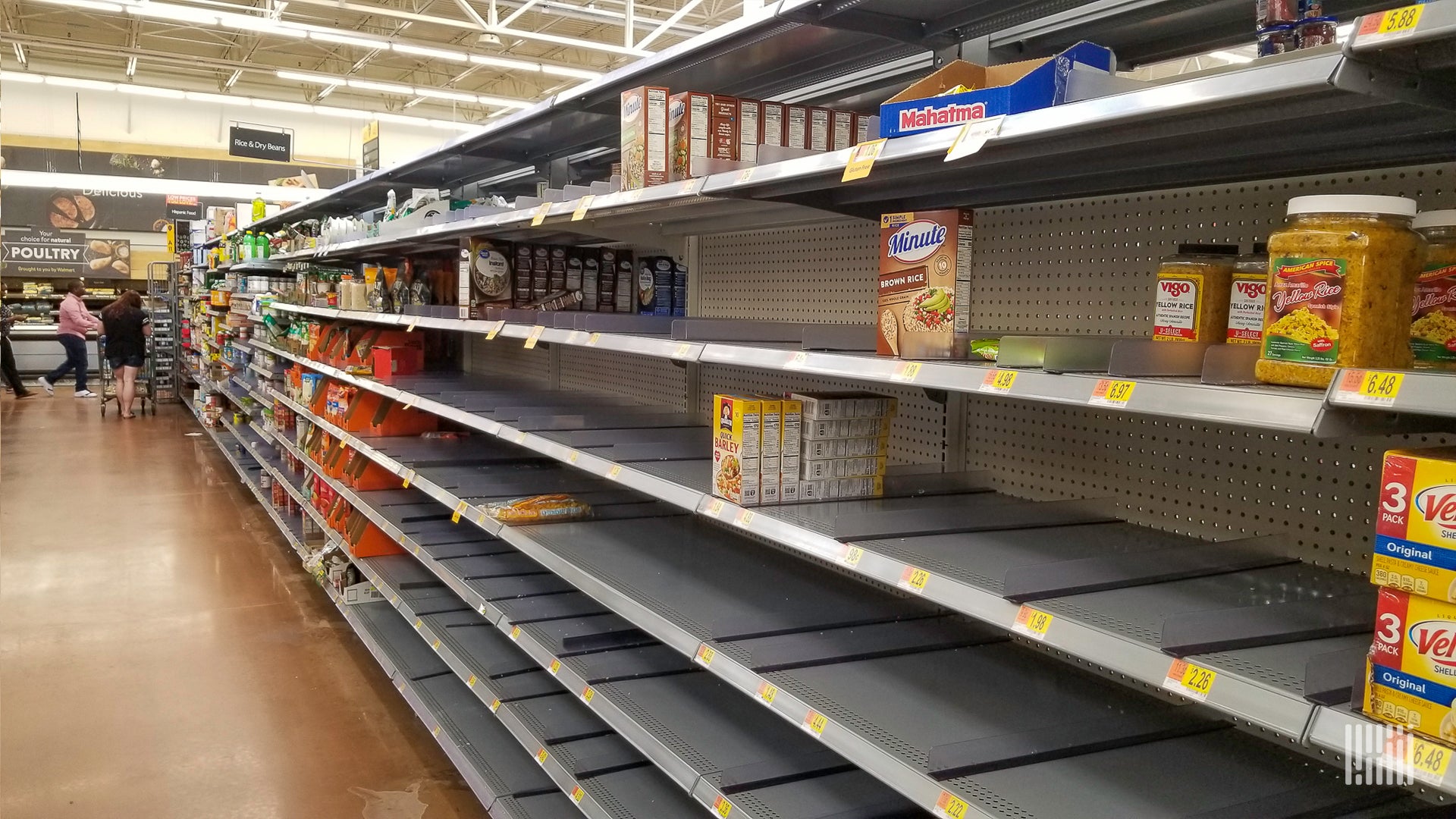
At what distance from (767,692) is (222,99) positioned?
1587cm

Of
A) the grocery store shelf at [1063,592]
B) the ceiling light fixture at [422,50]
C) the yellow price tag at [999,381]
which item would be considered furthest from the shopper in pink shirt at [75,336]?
the yellow price tag at [999,381]

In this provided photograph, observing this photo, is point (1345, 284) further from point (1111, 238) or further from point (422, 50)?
point (422, 50)

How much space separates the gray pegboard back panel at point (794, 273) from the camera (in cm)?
269

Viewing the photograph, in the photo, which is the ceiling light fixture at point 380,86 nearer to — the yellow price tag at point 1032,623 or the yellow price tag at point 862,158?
the yellow price tag at point 862,158

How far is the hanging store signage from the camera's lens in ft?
39.9

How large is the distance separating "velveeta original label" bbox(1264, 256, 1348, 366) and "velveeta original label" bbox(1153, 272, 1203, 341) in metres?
0.27

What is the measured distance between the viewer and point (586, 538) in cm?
299

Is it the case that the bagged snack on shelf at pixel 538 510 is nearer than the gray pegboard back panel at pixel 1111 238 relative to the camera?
No

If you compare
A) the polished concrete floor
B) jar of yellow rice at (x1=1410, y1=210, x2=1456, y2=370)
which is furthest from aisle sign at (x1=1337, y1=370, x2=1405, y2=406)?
the polished concrete floor

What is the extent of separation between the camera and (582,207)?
249cm

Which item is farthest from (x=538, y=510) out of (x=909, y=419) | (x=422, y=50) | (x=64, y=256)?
(x=64, y=256)

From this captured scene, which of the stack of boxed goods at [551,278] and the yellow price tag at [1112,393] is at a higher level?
the stack of boxed goods at [551,278]

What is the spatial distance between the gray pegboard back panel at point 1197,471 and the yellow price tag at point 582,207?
1023 millimetres

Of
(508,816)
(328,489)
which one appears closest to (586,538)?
(508,816)
